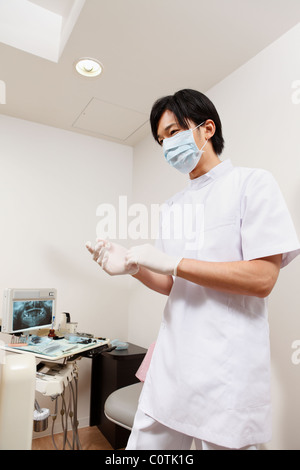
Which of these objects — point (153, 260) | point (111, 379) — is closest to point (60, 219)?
point (111, 379)

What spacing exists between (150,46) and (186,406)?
181cm

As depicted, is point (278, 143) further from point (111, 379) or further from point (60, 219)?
point (111, 379)

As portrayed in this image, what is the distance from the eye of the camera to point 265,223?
0.83 metres

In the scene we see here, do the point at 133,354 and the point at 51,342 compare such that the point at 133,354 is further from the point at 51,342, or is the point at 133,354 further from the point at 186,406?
the point at 186,406

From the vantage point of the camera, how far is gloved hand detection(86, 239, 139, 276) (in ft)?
3.13

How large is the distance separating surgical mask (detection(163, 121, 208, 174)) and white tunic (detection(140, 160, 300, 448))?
0.17 metres

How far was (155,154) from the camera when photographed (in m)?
2.66

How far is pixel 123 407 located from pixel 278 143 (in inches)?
62.9

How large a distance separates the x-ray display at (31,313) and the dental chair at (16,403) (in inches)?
60.4

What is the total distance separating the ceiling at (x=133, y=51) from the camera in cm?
152

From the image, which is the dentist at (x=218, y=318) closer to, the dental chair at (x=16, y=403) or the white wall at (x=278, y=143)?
the dental chair at (x=16, y=403)

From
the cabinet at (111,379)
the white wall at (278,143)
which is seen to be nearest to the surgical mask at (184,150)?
the white wall at (278,143)

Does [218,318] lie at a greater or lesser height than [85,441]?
greater

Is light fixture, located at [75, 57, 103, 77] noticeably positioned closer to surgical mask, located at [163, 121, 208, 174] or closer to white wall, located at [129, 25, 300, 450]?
white wall, located at [129, 25, 300, 450]
